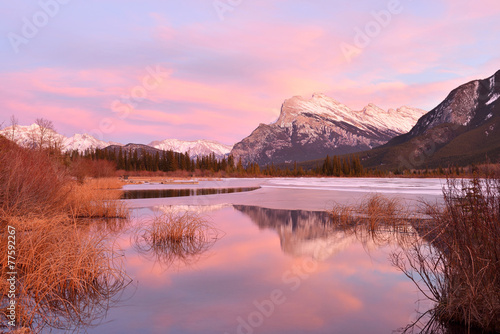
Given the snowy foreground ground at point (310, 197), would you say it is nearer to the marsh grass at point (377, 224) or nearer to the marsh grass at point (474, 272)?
the marsh grass at point (377, 224)

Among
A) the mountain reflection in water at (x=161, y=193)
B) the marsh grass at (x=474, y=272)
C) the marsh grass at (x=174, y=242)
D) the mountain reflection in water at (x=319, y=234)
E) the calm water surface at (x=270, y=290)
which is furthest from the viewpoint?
the mountain reflection in water at (x=161, y=193)

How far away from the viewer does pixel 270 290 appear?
9711 millimetres

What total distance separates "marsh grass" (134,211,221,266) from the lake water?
157 millimetres

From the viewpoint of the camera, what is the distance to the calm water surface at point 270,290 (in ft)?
24.8

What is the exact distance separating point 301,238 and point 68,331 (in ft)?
35.6

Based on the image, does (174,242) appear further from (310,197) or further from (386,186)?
(386,186)

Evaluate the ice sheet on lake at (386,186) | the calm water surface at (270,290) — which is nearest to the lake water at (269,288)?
the calm water surface at (270,290)

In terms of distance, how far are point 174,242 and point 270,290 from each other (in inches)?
270

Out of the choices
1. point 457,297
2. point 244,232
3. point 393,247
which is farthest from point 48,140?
point 457,297

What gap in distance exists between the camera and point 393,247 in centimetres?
1430

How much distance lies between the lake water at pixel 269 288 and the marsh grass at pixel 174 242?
157 millimetres

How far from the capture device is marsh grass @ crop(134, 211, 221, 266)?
13156 mm

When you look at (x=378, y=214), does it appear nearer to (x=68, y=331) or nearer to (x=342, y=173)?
(x=68, y=331)

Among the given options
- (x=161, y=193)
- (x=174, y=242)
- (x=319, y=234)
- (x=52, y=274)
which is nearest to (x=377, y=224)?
(x=319, y=234)
